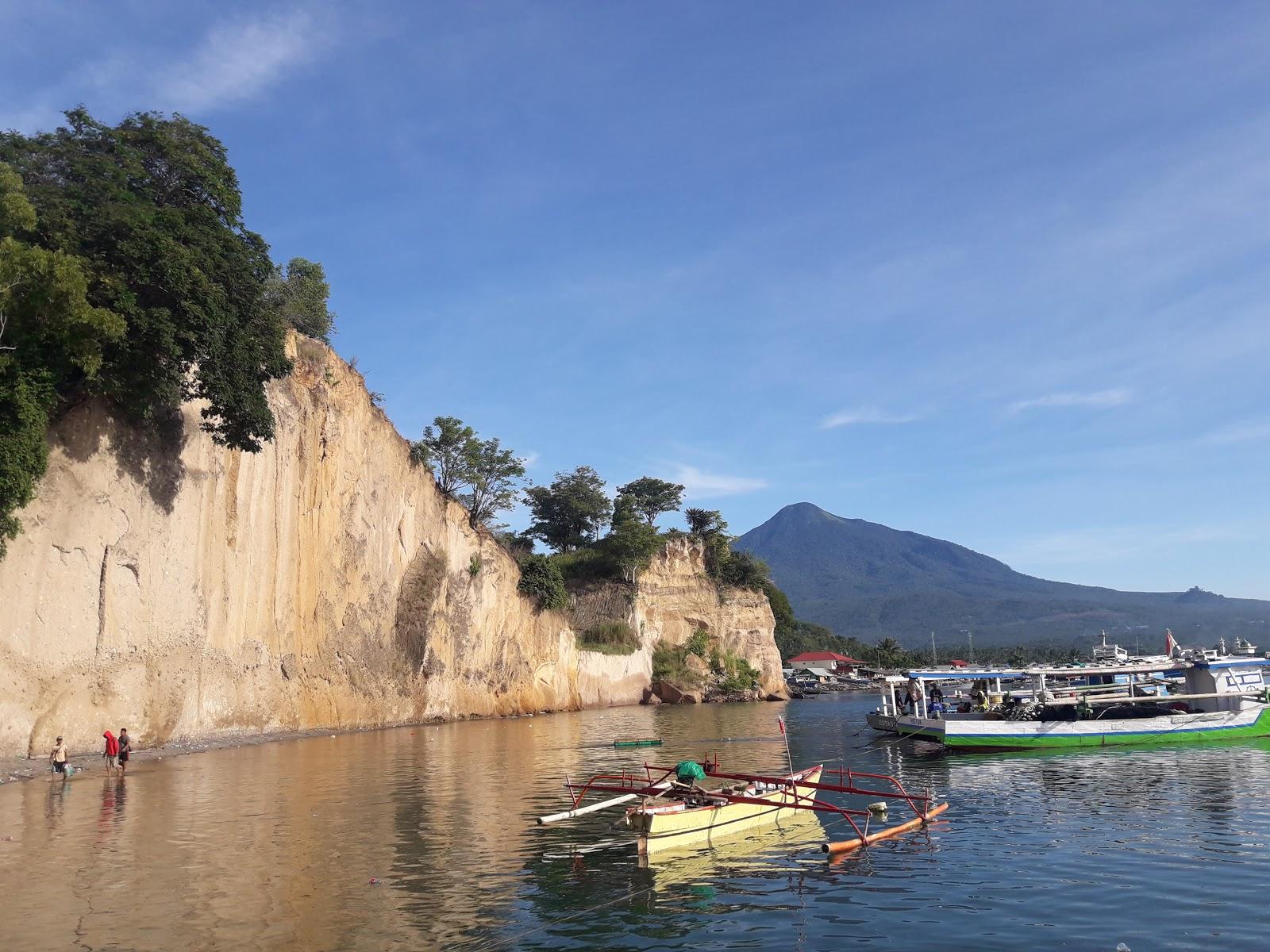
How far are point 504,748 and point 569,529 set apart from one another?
61.6m

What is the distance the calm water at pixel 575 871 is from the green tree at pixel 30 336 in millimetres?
9119

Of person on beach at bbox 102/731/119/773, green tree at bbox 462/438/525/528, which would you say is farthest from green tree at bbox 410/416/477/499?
person on beach at bbox 102/731/119/773

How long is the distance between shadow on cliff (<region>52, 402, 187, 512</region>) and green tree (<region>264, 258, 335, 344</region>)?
34.4ft

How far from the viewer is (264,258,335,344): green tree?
47.3 m

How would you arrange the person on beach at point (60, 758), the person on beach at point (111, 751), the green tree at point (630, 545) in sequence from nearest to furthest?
the person on beach at point (60, 758) → the person on beach at point (111, 751) → the green tree at point (630, 545)

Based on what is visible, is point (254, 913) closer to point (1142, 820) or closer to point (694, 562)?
point (1142, 820)

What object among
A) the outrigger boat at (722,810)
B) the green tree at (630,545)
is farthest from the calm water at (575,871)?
the green tree at (630,545)

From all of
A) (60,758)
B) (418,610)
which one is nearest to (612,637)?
(418,610)

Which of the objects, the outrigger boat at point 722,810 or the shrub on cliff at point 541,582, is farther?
the shrub on cliff at point 541,582

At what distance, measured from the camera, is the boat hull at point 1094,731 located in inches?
1254

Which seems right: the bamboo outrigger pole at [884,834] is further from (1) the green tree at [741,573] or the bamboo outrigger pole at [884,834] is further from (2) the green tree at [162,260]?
(1) the green tree at [741,573]

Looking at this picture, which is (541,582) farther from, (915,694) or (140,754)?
(140,754)

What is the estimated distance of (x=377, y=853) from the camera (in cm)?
1586

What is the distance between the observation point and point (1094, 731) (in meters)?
32.1
